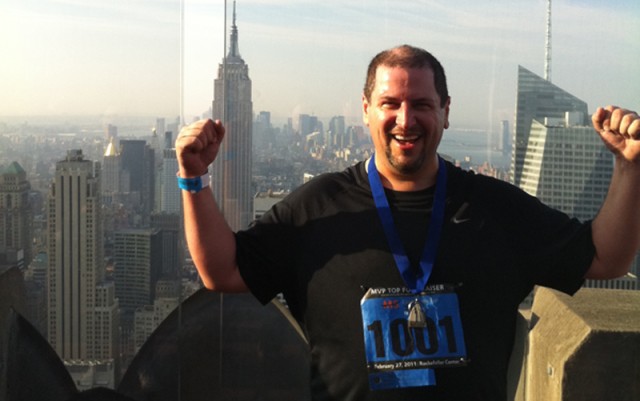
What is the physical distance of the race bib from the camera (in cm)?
184

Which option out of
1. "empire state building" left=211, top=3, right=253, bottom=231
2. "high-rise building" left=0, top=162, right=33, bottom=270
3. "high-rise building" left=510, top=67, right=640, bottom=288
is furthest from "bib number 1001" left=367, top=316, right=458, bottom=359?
"high-rise building" left=510, top=67, right=640, bottom=288

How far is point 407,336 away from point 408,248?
0.71 ft

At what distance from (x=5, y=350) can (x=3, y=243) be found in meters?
0.42

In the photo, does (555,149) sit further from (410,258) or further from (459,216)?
(410,258)

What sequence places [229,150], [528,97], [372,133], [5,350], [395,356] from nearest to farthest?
[395,356] → [372,133] → [5,350] → [229,150] → [528,97]

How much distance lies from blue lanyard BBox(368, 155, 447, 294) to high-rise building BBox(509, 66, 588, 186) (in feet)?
7.85

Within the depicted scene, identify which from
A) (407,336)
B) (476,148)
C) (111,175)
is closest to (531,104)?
(476,148)

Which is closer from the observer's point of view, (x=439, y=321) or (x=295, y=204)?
(x=439, y=321)

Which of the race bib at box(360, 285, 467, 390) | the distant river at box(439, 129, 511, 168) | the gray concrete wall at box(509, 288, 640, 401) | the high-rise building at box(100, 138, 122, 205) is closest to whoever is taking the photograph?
the race bib at box(360, 285, 467, 390)

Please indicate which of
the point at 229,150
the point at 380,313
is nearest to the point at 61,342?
the point at 229,150

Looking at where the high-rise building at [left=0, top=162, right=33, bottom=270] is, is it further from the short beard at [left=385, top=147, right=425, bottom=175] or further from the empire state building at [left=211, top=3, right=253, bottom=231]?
the short beard at [left=385, top=147, right=425, bottom=175]

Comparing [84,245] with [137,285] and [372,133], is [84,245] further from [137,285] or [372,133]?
[372,133]

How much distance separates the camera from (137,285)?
3.00m

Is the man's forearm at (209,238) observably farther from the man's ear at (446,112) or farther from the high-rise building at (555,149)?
the high-rise building at (555,149)
